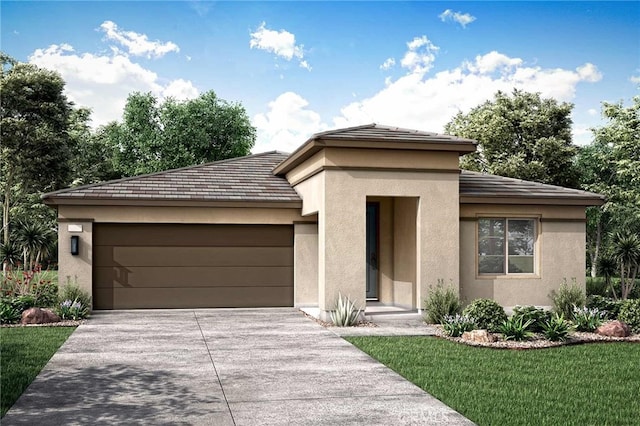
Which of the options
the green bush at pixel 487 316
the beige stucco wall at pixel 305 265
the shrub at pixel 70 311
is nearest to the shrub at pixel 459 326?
the green bush at pixel 487 316

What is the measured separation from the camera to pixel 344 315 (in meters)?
14.9

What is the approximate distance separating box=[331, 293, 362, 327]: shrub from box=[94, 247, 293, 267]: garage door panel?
3594 mm

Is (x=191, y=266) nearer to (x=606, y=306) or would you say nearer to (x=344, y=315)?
(x=344, y=315)

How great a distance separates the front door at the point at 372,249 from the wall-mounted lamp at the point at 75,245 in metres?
7.70

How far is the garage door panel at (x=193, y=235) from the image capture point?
17.7 metres

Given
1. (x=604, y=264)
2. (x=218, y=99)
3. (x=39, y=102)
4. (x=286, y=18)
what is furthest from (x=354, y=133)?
(x=218, y=99)

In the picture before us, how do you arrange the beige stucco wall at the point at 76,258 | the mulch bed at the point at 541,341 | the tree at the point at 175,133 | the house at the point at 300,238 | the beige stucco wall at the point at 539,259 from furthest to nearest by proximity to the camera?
the tree at the point at 175,133 → the beige stucco wall at the point at 539,259 → the beige stucco wall at the point at 76,258 → the house at the point at 300,238 → the mulch bed at the point at 541,341

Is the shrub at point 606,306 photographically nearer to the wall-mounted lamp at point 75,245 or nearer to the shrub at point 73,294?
the shrub at point 73,294

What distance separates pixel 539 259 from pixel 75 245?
39.7ft

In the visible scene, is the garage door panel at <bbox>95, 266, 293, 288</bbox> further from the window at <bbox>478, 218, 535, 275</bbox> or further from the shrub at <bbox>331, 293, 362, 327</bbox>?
the window at <bbox>478, 218, 535, 275</bbox>

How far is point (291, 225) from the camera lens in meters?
18.5

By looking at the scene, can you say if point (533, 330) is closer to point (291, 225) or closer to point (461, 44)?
point (291, 225)

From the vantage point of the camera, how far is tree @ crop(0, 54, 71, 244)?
117 feet

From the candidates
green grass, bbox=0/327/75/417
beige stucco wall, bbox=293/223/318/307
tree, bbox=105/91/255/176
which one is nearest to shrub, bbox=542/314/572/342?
beige stucco wall, bbox=293/223/318/307
